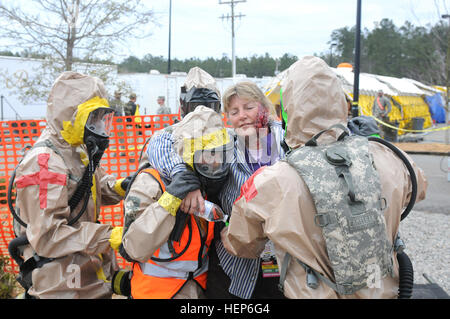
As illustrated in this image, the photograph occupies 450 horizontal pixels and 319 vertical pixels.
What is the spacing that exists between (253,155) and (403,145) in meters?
14.9

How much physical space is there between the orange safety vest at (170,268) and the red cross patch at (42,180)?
668mm

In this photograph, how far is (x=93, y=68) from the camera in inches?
364

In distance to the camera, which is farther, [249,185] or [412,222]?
[412,222]

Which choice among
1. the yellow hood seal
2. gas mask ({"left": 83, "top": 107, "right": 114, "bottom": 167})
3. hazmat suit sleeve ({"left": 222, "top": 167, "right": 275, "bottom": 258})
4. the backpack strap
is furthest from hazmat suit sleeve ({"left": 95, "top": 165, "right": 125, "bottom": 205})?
the backpack strap

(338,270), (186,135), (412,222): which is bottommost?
(412,222)

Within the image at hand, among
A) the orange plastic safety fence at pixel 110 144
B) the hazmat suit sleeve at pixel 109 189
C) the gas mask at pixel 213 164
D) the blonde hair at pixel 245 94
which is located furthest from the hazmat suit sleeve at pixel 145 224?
the orange plastic safety fence at pixel 110 144

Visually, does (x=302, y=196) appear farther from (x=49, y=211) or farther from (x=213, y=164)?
(x=49, y=211)

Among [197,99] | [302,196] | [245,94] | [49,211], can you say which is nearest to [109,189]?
[49,211]

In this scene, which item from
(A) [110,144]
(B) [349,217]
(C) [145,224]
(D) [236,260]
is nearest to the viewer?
(B) [349,217]

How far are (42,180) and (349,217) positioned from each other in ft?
6.05

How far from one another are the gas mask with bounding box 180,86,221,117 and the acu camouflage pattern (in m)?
1.38

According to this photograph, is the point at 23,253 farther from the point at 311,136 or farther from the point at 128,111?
the point at 128,111

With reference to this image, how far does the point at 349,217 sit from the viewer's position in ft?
5.18
